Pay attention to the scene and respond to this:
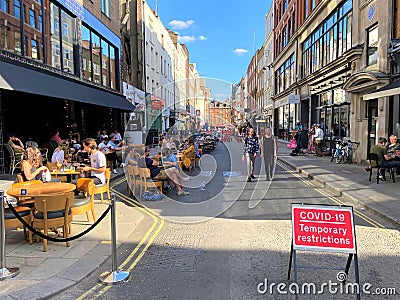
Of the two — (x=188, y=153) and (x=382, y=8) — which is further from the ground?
(x=382, y=8)

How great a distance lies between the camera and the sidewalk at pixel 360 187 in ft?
23.4

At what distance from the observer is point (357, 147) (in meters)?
14.8

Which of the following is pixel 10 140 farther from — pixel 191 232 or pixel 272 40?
pixel 272 40

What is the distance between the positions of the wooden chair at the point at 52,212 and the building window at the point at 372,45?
42.9ft

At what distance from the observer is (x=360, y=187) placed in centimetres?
944

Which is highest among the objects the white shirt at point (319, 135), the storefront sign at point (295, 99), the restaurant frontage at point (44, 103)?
the storefront sign at point (295, 99)

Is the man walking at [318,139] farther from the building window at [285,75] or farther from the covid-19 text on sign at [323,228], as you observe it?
the covid-19 text on sign at [323,228]

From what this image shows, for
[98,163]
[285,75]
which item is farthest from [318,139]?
[285,75]

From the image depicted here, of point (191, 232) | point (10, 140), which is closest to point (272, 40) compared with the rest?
point (10, 140)

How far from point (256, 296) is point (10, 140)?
11.1 meters

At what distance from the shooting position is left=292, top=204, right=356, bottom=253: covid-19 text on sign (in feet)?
11.9

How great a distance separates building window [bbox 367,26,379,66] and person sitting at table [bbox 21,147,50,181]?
42.3ft

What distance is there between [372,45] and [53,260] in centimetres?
1429

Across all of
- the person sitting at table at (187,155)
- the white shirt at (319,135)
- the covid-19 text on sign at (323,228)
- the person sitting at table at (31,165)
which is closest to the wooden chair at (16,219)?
the person sitting at table at (31,165)
